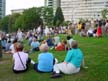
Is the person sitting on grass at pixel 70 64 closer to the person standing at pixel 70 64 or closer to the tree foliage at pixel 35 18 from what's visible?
the person standing at pixel 70 64

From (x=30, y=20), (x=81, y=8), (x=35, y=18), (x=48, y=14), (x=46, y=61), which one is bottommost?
(x=30, y=20)

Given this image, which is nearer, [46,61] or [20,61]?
[46,61]

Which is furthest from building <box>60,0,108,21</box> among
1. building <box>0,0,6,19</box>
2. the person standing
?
the person standing

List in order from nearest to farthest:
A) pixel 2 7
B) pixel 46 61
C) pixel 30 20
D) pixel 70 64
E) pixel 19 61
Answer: pixel 70 64 → pixel 46 61 → pixel 19 61 → pixel 30 20 → pixel 2 7

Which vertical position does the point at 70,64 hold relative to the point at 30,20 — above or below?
above

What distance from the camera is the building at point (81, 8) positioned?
155250mm

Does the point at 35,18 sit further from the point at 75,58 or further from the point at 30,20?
the point at 75,58

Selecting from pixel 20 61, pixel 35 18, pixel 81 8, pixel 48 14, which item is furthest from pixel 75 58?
pixel 81 8

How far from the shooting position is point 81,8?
16362 centimetres

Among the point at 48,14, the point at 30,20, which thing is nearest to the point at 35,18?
the point at 30,20

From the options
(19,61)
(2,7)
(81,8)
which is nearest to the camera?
(19,61)

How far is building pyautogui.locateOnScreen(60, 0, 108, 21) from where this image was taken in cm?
15525

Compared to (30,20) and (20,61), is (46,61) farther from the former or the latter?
(30,20)

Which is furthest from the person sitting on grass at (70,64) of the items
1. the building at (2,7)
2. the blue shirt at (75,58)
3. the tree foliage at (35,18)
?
the building at (2,7)
